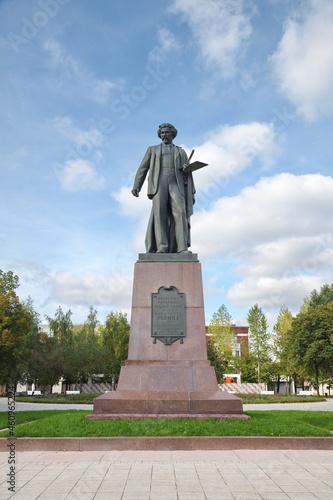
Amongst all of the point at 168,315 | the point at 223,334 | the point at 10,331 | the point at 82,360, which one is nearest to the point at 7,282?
the point at 10,331

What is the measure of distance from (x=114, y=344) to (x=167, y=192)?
35.1 meters

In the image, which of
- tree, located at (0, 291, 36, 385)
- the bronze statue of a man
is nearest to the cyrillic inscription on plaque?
the bronze statue of a man

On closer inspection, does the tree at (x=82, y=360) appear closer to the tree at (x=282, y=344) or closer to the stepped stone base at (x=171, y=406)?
the tree at (x=282, y=344)

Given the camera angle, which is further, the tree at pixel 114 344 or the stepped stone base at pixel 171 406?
the tree at pixel 114 344

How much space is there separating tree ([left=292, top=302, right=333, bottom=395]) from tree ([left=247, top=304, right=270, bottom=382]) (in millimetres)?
14048

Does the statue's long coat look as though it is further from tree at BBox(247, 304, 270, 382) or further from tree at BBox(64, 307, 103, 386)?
tree at BBox(247, 304, 270, 382)

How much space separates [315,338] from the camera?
115 feet

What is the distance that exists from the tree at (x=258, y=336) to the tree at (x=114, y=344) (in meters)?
15.4

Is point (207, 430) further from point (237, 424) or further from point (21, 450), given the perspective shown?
point (21, 450)

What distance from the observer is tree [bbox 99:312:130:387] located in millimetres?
41406

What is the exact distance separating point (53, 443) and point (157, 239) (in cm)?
563

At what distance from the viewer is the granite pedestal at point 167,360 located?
8.91 meters

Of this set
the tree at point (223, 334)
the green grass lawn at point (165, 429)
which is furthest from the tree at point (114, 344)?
the green grass lawn at point (165, 429)

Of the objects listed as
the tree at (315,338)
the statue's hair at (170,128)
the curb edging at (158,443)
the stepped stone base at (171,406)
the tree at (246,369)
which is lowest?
the tree at (246,369)
